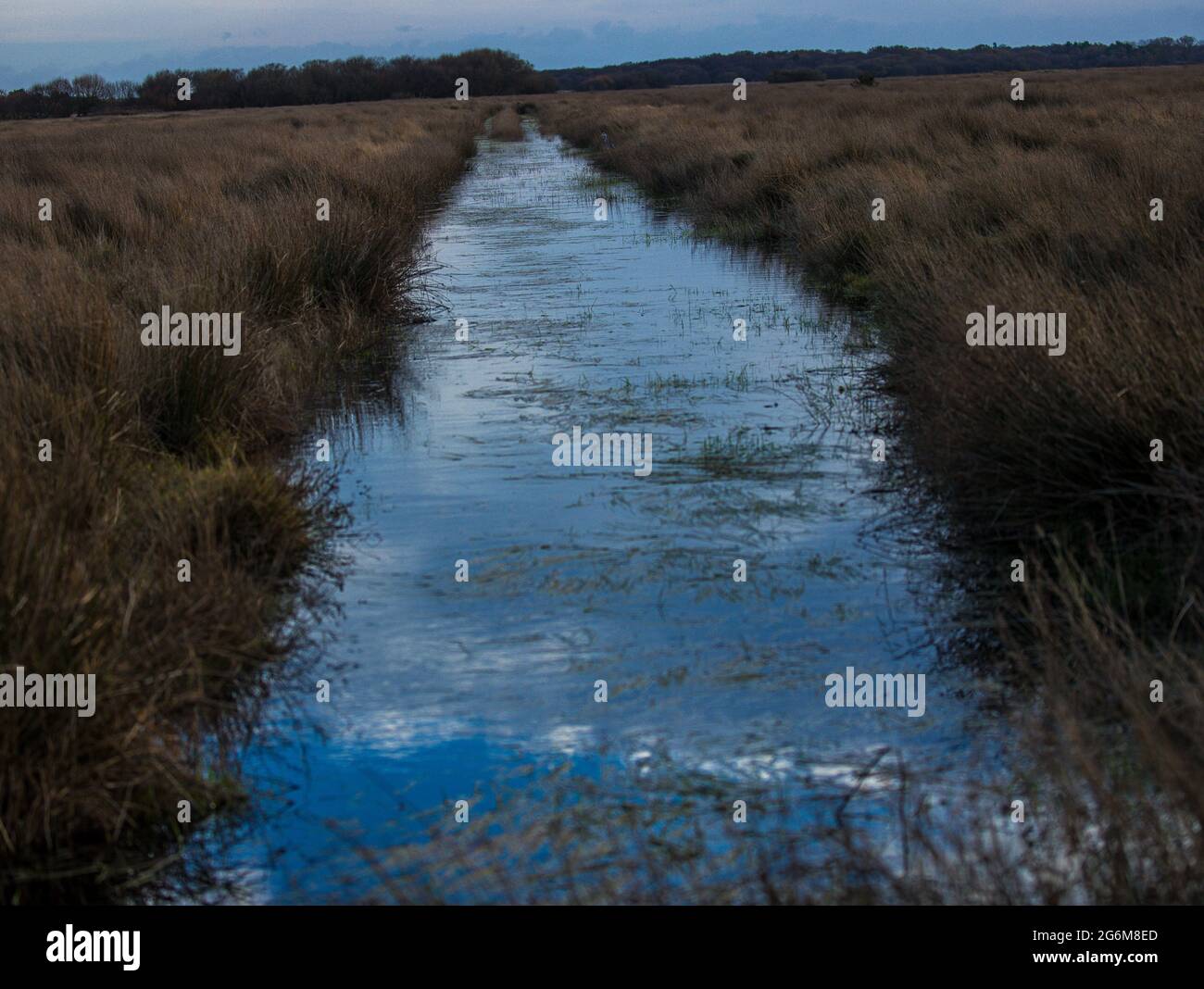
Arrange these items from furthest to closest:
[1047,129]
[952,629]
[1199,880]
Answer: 1. [1047,129]
2. [952,629]
3. [1199,880]

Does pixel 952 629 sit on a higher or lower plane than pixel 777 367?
lower

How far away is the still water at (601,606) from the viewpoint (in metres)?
3.95

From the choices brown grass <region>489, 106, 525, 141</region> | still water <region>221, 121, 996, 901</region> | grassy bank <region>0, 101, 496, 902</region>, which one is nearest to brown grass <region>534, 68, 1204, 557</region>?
still water <region>221, 121, 996, 901</region>

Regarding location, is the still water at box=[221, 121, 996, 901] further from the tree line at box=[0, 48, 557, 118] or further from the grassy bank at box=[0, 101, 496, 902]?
the tree line at box=[0, 48, 557, 118]

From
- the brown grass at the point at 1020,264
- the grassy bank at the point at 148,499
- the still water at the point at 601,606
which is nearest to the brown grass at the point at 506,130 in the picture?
the brown grass at the point at 1020,264

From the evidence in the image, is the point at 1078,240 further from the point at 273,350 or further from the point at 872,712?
the point at 872,712

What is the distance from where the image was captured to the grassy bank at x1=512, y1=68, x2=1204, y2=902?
9.75ft

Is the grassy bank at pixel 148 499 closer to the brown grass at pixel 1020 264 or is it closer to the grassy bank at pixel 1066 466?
the grassy bank at pixel 1066 466

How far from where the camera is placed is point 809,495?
21.4 feet

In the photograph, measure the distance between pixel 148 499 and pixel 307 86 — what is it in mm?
86553

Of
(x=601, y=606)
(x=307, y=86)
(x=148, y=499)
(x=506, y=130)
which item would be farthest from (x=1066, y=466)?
(x=307, y=86)

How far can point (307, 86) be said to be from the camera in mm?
86688
